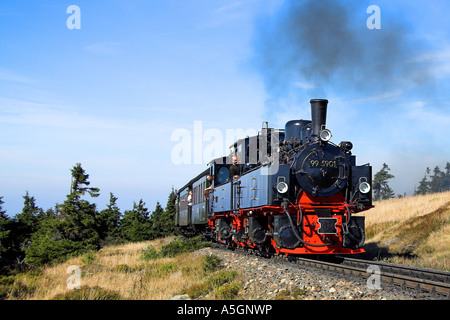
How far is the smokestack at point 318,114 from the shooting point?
11.6m

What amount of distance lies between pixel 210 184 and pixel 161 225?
24.3 meters

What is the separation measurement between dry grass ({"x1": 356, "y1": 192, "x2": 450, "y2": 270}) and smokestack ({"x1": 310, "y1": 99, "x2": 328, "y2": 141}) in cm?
422

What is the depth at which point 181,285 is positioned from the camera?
35.6 feet

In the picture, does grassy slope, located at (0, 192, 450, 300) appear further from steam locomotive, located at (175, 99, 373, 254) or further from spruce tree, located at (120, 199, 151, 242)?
spruce tree, located at (120, 199, 151, 242)

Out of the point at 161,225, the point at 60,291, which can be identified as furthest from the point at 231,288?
the point at 161,225

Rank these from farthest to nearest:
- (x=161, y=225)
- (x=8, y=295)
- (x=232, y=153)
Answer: (x=161, y=225) → (x=232, y=153) → (x=8, y=295)

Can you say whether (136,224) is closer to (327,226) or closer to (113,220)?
(113,220)

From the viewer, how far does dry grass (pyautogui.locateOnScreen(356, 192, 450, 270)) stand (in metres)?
12.5

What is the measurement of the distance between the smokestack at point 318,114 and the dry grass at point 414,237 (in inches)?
166

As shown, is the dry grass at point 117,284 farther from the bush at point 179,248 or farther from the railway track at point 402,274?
the bush at point 179,248

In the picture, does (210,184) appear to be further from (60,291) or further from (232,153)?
(60,291)

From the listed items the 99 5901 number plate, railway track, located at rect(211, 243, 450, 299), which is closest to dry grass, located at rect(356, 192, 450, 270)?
railway track, located at rect(211, 243, 450, 299)

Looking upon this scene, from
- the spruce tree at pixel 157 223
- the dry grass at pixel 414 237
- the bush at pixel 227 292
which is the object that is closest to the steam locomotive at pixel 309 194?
the dry grass at pixel 414 237

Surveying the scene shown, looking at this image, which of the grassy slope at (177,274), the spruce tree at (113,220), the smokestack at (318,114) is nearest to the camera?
the grassy slope at (177,274)
